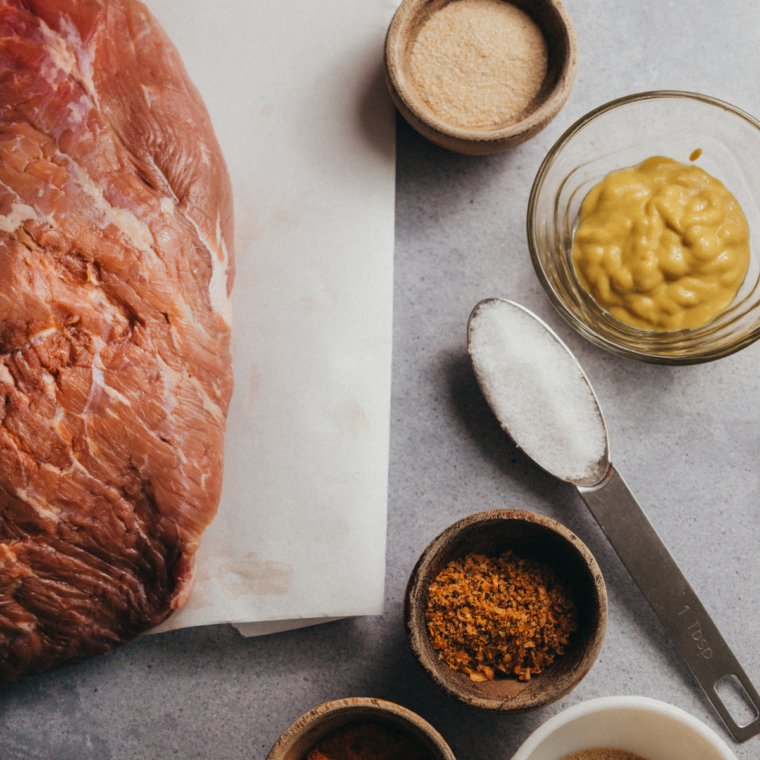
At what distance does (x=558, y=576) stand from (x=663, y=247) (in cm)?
74

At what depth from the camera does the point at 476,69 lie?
1.50 meters

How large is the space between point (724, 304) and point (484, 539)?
0.76m

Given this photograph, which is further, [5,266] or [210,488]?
[210,488]

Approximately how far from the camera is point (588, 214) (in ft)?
4.88

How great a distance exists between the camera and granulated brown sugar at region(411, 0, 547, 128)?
1502 millimetres

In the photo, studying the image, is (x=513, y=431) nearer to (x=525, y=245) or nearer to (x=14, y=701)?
(x=525, y=245)

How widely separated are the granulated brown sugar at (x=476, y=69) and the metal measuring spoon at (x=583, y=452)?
455mm

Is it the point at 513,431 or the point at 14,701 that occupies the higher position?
the point at 513,431

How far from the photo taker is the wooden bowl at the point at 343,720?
1.21m

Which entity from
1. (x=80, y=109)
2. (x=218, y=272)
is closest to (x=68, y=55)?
(x=80, y=109)

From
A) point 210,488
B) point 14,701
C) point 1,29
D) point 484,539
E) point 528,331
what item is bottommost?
point 14,701

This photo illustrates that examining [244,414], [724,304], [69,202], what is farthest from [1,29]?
[724,304]

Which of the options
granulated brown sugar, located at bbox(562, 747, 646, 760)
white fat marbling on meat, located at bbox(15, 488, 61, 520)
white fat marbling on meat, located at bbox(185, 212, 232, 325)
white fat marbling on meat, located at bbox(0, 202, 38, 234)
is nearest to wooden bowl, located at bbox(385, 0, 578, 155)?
white fat marbling on meat, located at bbox(185, 212, 232, 325)

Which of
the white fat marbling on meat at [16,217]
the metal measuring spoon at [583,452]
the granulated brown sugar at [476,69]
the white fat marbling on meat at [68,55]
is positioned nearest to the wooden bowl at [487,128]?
the granulated brown sugar at [476,69]
